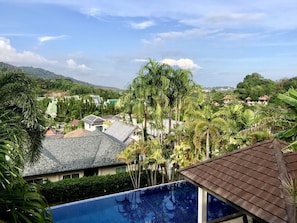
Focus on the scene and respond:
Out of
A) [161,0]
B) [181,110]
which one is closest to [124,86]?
[181,110]

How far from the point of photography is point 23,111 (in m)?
11.8

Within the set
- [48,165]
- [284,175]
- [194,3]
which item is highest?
[194,3]

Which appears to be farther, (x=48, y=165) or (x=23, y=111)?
(x=48, y=165)

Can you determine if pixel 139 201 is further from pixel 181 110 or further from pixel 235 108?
pixel 235 108

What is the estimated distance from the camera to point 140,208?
54.1 ft

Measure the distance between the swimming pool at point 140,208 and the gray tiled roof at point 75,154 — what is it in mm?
3974

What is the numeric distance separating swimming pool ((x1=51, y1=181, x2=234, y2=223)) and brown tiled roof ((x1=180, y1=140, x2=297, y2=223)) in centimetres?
723

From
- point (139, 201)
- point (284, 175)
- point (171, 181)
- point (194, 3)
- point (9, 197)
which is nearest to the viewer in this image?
point (9, 197)

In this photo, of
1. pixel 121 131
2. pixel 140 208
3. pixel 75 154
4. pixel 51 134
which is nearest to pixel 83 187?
pixel 140 208

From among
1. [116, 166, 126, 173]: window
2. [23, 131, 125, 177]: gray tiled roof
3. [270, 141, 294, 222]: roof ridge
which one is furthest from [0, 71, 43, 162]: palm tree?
[116, 166, 126, 173]: window

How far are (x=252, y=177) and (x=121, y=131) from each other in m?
26.8

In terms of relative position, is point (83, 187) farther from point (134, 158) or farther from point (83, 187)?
point (134, 158)

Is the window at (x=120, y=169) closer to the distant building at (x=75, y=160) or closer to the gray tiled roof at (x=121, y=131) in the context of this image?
the distant building at (x=75, y=160)

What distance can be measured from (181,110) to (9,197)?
1938 centimetres
